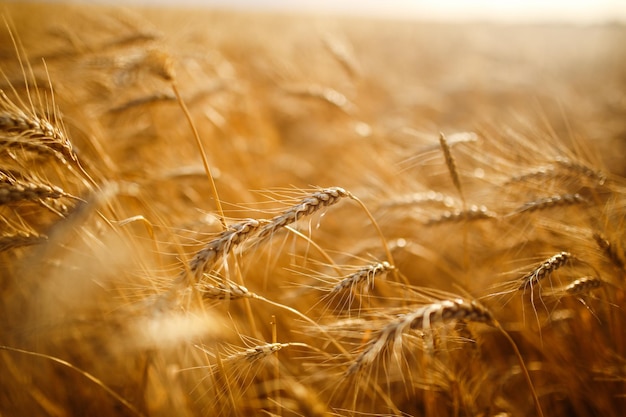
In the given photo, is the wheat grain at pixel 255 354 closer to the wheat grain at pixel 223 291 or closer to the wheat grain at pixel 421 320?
the wheat grain at pixel 223 291

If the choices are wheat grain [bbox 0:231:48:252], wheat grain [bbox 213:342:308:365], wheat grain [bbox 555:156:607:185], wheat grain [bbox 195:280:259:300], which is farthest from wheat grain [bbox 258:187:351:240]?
wheat grain [bbox 555:156:607:185]

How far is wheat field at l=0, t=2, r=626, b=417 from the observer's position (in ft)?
3.36

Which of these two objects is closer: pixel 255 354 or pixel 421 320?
pixel 421 320

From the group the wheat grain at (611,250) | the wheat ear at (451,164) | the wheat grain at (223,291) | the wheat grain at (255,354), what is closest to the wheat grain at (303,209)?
the wheat grain at (223,291)

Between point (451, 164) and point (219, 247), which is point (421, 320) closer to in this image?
point (219, 247)

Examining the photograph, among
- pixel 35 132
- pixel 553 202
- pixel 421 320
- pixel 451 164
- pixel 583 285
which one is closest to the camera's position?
pixel 421 320

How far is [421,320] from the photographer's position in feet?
2.76

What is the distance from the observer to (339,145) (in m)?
3.75

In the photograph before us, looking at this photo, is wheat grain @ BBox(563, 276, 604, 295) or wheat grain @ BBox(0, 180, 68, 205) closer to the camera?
wheat grain @ BBox(0, 180, 68, 205)

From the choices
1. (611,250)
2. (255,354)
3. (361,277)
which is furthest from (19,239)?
(611,250)

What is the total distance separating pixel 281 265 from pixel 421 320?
1.57m

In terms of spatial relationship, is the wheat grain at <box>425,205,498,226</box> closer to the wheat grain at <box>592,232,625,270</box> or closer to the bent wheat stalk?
the wheat grain at <box>592,232,625,270</box>

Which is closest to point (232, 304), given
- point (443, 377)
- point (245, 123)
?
point (443, 377)

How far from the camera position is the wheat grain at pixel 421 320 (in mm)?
807
